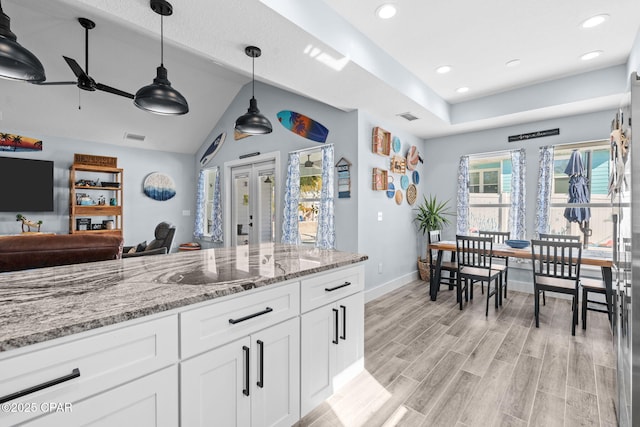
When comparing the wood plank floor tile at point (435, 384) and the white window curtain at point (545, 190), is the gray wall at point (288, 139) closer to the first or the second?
the wood plank floor tile at point (435, 384)

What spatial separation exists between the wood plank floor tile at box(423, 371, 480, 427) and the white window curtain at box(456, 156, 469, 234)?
3141 mm

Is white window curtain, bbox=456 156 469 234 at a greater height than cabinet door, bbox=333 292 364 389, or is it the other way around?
white window curtain, bbox=456 156 469 234

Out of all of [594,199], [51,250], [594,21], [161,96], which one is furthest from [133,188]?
[594,199]

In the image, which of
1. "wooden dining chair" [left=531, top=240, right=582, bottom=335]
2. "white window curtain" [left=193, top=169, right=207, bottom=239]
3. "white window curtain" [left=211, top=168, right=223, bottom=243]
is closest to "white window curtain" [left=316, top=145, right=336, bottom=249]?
"wooden dining chair" [left=531, top=240, right=582, bottom=335]

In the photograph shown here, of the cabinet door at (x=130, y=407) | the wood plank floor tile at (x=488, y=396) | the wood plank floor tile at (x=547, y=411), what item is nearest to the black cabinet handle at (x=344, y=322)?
the wood plank floor tile at (x=488, y=396)

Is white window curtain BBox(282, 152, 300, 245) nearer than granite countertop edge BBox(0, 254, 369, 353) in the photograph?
No

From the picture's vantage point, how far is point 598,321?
129 inches

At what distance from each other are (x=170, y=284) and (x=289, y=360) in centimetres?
71

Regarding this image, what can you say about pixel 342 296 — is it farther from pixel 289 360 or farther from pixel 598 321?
pixel 598 321

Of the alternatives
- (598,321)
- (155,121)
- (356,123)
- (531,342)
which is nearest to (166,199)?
(155,121)

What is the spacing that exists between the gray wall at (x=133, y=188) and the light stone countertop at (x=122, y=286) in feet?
16.7

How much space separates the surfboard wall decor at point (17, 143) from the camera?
496 cm

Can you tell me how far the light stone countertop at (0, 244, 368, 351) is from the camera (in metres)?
0.87

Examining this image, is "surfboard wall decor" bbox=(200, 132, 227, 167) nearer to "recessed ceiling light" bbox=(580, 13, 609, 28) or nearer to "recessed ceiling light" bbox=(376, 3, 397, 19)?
"recessed ceiling light" bbox=(376, 3, 397, 19)
